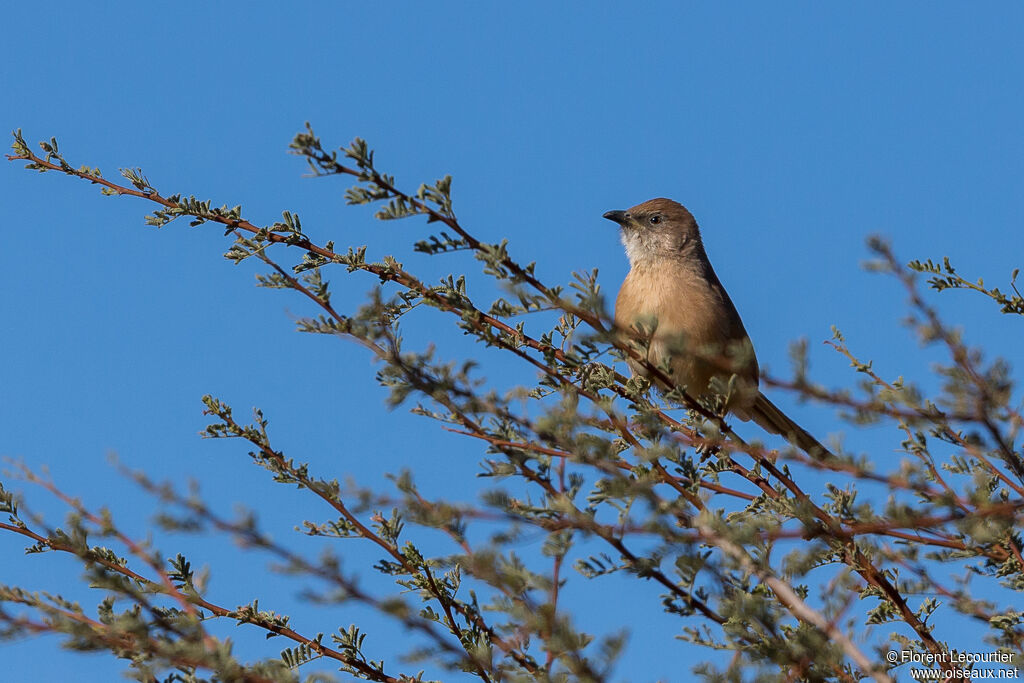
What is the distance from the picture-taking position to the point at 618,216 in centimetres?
704

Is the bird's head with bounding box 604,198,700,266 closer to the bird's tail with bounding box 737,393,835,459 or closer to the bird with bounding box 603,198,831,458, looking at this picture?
the bird with bounding box 603,198,831,458

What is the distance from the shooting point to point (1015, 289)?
3584mm

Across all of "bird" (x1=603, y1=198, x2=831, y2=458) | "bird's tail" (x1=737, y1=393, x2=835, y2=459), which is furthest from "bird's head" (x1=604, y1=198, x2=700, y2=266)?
"bird's tail" (x1=737, y1=393, x2=835, y2=459)

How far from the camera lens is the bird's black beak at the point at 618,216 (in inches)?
277

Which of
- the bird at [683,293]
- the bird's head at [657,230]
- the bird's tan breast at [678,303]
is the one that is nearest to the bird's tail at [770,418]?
the bird at [683,293]

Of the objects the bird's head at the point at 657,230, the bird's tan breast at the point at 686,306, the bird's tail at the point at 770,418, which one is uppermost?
the bird's head at the point at 657,230

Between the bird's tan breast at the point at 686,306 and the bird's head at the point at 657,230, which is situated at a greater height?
the bird's head at the point at 657,230

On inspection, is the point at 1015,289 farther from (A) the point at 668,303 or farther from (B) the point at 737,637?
(A) the point at 668,303

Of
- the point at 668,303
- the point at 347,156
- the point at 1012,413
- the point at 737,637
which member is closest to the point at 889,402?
the point at 1012,413

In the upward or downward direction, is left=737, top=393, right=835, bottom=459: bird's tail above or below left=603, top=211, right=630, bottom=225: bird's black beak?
below

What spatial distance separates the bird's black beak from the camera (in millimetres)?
7035

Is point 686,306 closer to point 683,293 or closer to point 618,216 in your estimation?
point 683,293

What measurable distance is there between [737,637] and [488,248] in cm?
127

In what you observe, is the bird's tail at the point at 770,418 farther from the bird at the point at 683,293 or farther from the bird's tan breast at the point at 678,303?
the bird's tan breast at the point at 678,303
